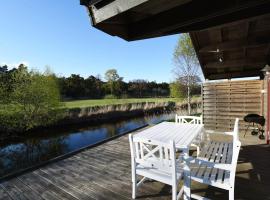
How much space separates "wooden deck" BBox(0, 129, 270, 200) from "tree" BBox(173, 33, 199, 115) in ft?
33.3

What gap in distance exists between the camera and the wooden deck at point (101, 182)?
8.05ft

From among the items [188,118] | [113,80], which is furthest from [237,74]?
[113,80]

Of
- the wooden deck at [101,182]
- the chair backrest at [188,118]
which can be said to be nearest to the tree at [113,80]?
the chair backrest at [188,118]

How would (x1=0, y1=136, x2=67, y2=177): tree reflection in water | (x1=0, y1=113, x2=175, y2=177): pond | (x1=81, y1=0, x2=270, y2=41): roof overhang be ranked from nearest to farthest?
(x1=81, y1=0, x2=270, y2=41): roof overhang → (x1=0, y1=136, x2=67, y2=177): tree reflection in water → (x1=0, y1=113, x2=175, y2=177): pond

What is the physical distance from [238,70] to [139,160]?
588cm

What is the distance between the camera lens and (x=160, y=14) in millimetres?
1750

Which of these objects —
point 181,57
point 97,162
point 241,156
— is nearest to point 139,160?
point 97,162

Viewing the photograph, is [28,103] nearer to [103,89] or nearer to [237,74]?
[237,74]

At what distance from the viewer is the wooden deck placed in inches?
96.6

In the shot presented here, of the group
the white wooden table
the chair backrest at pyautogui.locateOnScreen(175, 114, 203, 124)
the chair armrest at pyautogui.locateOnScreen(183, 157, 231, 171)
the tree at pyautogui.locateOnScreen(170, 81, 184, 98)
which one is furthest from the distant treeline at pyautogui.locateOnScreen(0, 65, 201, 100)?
the chair armrest at pyautogui.locateOnScreen(183, 157, 231, 171)

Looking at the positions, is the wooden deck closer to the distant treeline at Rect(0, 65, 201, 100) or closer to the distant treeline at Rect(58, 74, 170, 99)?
the distant treeline at Rect(0, 65, 201, 100)

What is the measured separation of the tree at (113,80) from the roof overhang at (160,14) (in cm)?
3148

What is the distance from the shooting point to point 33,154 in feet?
24.3

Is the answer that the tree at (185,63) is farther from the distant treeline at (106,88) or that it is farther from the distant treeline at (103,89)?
the distant treeline at (103,89)
